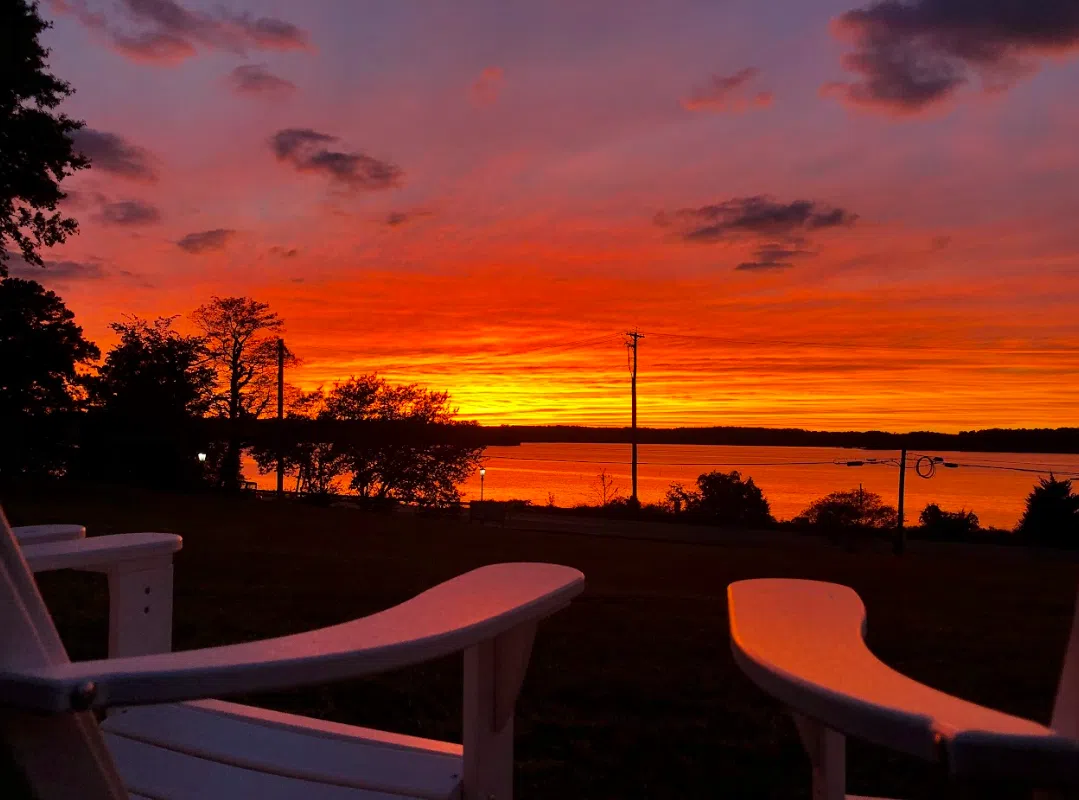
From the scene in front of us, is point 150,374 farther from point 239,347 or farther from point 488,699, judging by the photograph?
point 488,699

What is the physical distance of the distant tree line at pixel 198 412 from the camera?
19.7m

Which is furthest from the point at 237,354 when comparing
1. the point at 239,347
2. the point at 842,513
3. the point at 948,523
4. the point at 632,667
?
the point at 948,523

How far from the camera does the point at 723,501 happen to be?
43.7 metres

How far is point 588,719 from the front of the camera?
10.8 ft

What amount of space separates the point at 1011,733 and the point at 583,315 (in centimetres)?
4553

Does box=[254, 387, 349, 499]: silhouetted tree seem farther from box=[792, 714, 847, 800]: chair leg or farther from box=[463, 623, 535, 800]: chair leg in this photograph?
box=[792, 714, 847, 800]: chair leg

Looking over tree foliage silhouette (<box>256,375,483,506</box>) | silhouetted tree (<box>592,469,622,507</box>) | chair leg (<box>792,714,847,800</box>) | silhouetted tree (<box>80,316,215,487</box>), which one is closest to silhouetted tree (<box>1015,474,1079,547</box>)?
silhouetted tree (<box>592,469,622,507</box>)

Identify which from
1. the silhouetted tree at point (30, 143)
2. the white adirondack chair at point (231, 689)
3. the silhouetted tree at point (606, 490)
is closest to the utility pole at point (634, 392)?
the silhouetted tree at point (606, 490)

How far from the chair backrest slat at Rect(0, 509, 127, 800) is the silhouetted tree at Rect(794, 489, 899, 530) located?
42209mm

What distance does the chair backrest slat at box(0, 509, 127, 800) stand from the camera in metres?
0.87

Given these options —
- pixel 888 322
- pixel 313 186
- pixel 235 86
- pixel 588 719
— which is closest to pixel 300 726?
pixel 588 719

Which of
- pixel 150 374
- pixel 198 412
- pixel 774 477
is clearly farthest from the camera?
pixel 774 477

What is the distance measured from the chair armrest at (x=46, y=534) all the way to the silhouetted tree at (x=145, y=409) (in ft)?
97.6

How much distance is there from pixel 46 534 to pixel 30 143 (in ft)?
50.7
